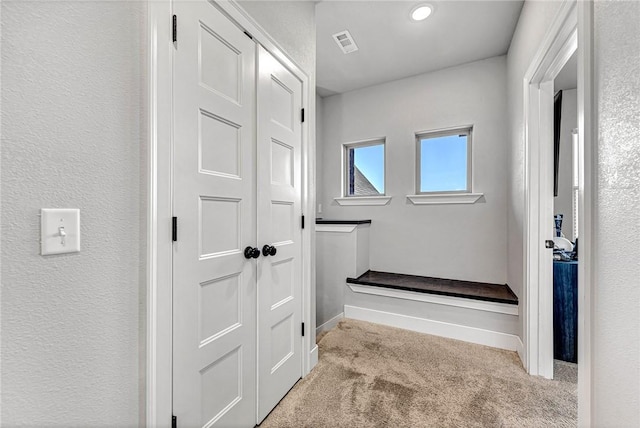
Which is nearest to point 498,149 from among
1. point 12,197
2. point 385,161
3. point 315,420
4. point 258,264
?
point 385,161

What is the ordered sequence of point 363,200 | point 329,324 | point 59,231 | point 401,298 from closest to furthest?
point 59,231 → point 401,298 → point 329,324 → point 363,200

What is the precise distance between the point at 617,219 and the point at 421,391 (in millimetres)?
1430

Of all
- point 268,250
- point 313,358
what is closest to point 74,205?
point 268,250

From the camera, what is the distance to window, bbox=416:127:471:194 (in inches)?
118

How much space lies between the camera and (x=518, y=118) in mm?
2111

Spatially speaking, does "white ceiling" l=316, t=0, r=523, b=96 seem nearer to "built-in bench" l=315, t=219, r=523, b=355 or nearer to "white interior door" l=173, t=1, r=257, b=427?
"white interior door" l=173, t=1, r=257, b=427

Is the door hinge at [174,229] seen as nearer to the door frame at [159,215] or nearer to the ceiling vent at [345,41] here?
the door frame at [159,215]

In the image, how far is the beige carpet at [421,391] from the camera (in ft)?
4.77

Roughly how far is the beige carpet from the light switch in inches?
51.1

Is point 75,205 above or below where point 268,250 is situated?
above

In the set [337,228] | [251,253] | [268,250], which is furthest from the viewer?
[337,228]

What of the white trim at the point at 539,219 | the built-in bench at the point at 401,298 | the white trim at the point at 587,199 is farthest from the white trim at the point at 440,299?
the white trim at the point at 587,199

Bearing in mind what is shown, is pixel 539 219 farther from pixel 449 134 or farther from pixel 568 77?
pixel 568 77

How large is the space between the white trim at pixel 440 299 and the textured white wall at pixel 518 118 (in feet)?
0.57
